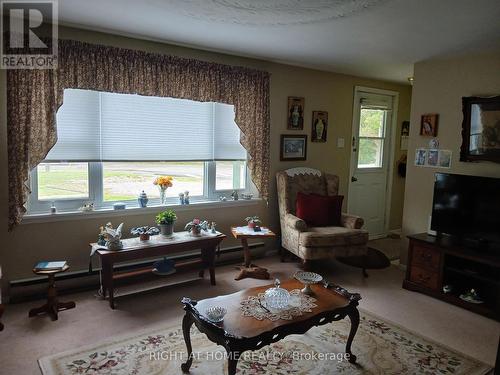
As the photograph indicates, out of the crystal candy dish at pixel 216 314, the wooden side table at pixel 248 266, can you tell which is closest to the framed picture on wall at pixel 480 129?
the wooden side table at pixel 248 266

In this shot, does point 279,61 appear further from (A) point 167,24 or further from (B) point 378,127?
(B) point 378,127

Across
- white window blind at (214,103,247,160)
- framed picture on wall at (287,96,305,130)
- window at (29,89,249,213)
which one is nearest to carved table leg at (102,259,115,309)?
window at (29,89,249,213)

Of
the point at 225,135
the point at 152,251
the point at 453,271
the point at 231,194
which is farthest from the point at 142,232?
the point at 453,271

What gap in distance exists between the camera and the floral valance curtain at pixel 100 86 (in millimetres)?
3098

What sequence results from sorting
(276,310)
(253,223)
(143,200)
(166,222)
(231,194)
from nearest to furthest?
(276,310), (166,222), (143,200), (253,223), (231,194)

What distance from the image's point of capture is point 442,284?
11.7 feet

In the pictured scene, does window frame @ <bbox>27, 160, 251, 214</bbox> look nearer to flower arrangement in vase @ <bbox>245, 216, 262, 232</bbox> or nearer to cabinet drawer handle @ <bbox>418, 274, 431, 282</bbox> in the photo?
flower arrangement in vase @ <bbox>245, 216, 262, 232</bbox>

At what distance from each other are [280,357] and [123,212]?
210cm

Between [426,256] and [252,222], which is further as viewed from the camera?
[252,222]

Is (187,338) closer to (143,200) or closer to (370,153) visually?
(143,200)

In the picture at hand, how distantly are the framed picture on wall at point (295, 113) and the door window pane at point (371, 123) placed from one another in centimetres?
119

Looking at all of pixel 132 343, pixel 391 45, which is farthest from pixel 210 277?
pixel 391 45

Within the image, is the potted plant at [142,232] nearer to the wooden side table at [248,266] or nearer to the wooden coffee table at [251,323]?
the wooden side table at [248,266]

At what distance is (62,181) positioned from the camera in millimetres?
3463
